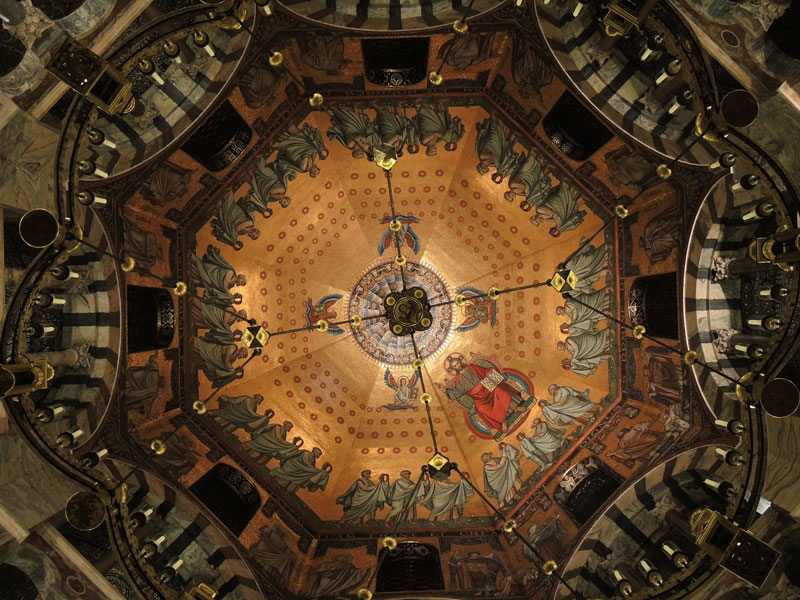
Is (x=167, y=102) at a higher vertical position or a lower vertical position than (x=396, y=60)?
lower

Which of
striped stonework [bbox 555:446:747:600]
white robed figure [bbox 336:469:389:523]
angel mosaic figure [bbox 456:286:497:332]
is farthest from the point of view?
angel mosaic figure [bbox 456:286:497:332]

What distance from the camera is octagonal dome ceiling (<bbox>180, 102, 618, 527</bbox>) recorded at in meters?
11.6

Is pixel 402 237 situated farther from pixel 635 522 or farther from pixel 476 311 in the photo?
pixel 635 522

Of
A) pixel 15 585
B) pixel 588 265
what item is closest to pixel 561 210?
pixel 588 265

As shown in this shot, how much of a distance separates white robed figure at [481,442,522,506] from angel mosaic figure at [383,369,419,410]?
229 cm

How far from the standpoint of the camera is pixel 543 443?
1207cm

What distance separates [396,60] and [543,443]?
347 inches

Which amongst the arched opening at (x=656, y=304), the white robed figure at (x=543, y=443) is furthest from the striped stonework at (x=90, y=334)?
the arched opening at (x=656, y=304)

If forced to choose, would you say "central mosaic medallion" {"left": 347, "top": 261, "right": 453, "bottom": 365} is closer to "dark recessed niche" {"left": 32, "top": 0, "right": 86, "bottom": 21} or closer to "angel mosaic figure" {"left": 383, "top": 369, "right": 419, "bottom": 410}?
"angel mosaic figure" {"left": 383, "top": 369, "right": 419, "bottom": 410}

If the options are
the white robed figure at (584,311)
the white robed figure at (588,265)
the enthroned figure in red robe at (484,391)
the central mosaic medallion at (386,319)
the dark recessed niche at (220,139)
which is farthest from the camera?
the central mosaic medallion at (386,319)

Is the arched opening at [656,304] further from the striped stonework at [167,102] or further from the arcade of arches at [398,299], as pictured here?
the striped stonework at [167,102]

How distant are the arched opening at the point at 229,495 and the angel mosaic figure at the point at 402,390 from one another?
150 inches

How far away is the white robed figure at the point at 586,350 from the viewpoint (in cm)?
1154

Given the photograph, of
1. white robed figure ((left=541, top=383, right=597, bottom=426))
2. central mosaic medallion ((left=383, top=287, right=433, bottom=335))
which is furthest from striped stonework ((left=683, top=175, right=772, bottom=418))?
central mosaic medallion ((left=383, top=287, right=433, bottom=335))
